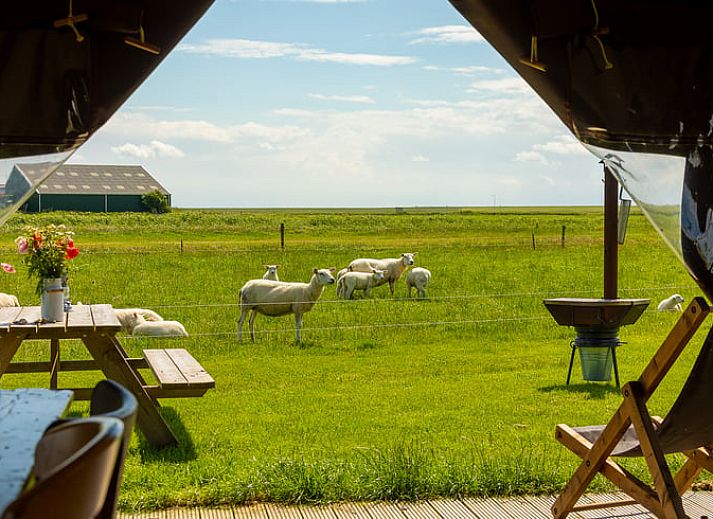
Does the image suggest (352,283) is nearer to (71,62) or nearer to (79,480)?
(71,62)

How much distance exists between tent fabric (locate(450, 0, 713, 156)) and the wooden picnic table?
6.57 ft

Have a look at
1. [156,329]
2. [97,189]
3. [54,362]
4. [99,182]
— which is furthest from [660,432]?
[99,182]

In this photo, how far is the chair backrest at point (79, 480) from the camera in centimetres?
137

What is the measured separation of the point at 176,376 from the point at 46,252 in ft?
3.63

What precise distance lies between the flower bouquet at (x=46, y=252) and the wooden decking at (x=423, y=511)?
7.59ft

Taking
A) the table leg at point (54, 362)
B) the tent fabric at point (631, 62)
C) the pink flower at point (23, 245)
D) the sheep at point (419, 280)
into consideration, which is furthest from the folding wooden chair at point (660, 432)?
the sheep at point (419, 280)

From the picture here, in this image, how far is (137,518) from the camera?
3760mm

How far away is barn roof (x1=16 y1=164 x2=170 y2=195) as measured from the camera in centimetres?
6222

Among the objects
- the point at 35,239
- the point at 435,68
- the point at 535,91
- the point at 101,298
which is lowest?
the point at 101,298

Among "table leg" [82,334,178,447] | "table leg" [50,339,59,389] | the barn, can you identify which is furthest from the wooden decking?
the barn

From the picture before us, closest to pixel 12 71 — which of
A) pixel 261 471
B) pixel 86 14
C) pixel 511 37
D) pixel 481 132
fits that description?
pixel 86 14

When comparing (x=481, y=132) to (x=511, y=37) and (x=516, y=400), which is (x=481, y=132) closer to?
(x=516, y=400)

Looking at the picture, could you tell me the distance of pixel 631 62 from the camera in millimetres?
3354

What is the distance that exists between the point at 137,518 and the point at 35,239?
2.53 meters
